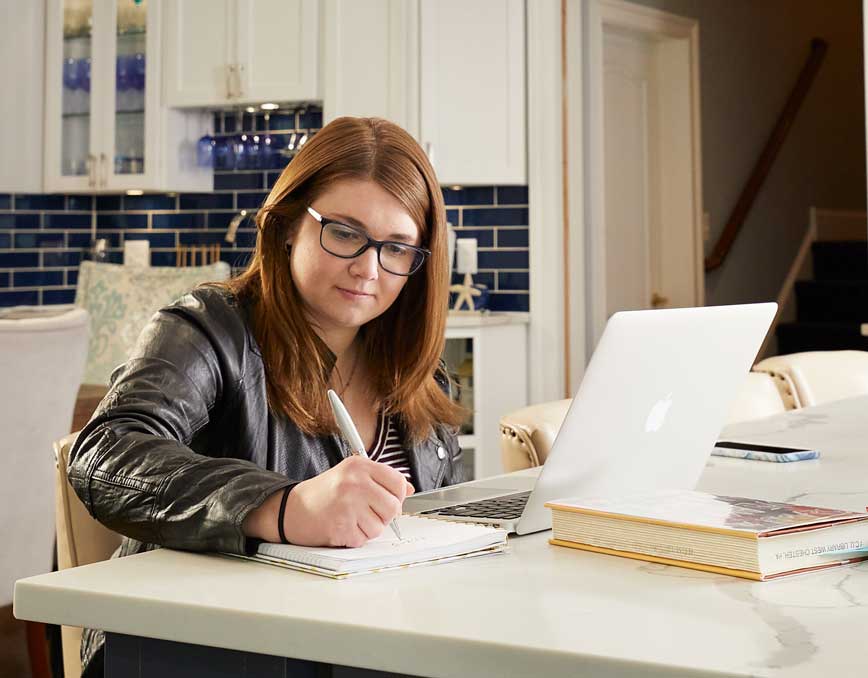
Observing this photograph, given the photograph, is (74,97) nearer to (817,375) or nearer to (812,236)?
(817,375)

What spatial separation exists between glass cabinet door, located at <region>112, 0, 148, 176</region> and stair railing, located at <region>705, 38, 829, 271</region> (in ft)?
9.53

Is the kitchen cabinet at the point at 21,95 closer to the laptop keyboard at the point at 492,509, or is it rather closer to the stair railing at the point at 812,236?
the stair railing at the point at 812,236

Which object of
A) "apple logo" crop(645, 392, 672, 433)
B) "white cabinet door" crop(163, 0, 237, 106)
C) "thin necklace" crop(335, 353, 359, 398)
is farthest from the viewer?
"white cabinet door" crop(163, 0, 237, 106)

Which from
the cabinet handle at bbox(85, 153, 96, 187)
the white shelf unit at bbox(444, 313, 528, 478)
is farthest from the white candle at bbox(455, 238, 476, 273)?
the cabinet handle at bbox(85, 153, 96, 187)

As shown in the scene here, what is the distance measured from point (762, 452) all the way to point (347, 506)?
990 mm

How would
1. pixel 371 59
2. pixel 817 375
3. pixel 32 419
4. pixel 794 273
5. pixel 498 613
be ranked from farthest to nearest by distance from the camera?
pixel 794 273 < pixel 371 59 < pixel 817 375 < pixel 32 419 < pixel 498 613

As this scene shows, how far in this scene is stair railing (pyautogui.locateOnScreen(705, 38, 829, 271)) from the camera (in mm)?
6250

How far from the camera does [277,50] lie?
5035 millimetres

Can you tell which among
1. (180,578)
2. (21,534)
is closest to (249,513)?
(180,578)

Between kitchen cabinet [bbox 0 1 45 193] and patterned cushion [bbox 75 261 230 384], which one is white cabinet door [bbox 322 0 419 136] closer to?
patterned cushion [bbox 75 261 230 384]

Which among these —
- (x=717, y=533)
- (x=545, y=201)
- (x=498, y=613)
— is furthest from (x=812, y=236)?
(x=498, y=613)

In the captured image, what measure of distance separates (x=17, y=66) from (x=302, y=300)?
424 centimetres

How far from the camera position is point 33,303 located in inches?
220

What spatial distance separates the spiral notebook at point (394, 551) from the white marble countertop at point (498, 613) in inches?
0.6
